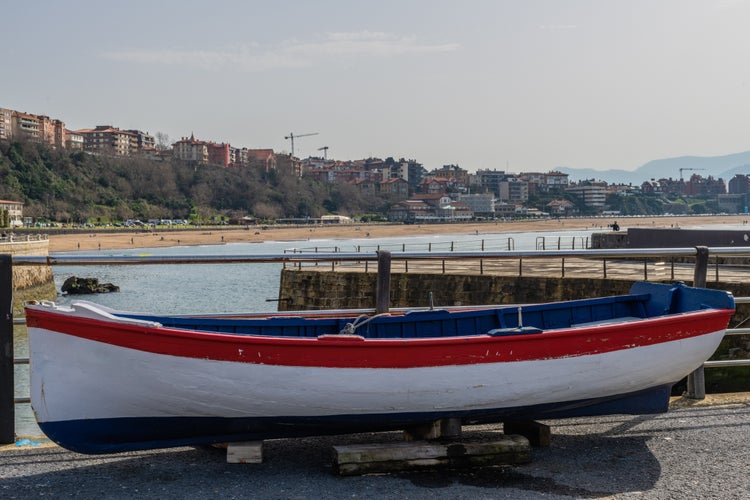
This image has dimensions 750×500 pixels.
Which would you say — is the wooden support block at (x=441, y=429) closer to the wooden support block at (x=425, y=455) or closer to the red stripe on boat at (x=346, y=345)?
the wooden support block at (x=425, y=455)

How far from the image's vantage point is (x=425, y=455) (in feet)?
16.4

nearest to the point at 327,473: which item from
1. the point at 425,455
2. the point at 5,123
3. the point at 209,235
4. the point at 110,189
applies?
the point at 425,455

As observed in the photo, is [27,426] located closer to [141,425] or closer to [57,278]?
[141,425]

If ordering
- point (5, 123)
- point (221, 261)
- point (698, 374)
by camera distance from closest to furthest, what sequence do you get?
1. point (221, 261)
2. point (698, 374)
3. point (5, 123)

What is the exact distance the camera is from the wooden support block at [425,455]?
16.1 ft

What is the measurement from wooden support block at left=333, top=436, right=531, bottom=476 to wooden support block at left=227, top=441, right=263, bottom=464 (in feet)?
1.66

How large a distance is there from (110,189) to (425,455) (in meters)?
175

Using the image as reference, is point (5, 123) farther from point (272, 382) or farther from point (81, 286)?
point (272, 382)

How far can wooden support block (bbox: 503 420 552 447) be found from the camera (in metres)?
5.57

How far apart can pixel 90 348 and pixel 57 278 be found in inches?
2825

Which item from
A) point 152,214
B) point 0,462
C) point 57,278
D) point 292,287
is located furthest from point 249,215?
point 0,462

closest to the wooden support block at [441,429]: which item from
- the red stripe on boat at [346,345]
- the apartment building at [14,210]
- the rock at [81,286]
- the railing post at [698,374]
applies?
the red stripe on boat at [346,345]

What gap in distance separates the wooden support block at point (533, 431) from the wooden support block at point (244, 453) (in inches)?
71.7

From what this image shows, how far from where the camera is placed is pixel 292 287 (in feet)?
101
